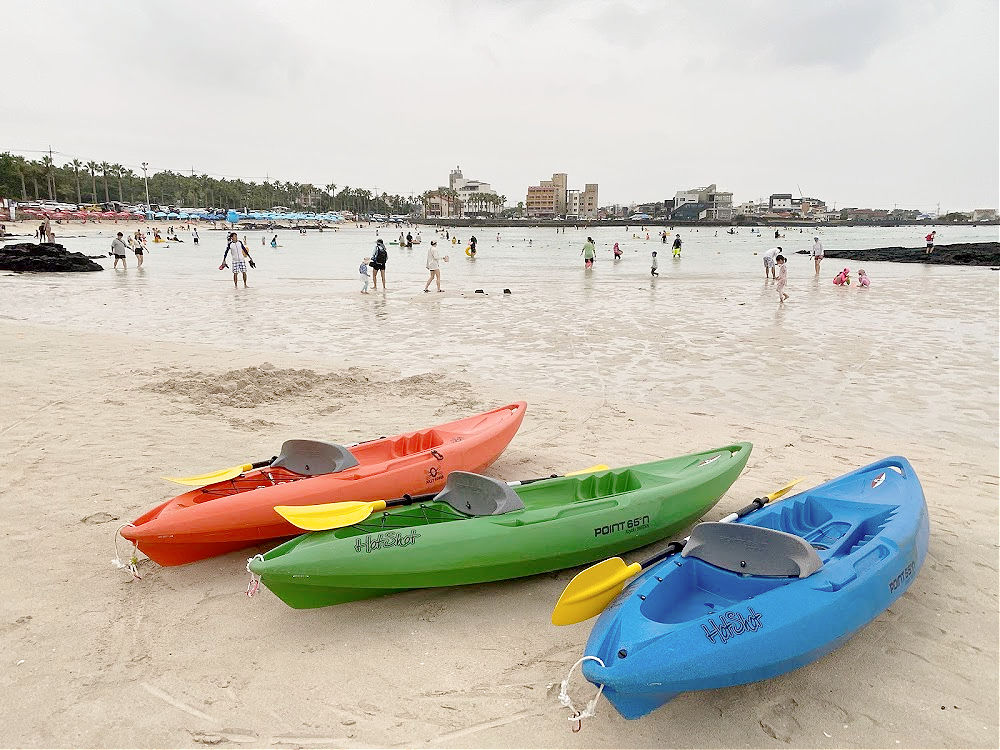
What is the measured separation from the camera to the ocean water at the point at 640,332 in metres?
8.41

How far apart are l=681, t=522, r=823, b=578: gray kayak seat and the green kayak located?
762mm

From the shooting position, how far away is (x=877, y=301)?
17.8 metres

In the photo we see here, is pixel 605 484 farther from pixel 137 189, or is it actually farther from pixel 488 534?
pixel 137 189

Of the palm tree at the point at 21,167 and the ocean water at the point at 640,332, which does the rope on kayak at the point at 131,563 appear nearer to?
the ocean water at the point at 640,332

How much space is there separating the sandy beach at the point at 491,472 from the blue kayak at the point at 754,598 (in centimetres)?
30

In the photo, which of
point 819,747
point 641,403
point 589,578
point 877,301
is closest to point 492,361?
point 641,403

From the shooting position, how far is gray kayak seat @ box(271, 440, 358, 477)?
4.90m

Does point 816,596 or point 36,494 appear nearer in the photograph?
point 816,596

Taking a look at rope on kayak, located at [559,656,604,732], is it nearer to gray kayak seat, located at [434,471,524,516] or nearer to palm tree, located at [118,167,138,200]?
gray kayak seat, located at [434,471,524,516]

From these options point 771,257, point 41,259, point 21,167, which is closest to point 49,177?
point 21,167

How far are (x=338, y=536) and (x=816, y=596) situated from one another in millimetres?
2615

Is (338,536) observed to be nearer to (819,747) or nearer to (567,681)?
(567,681)

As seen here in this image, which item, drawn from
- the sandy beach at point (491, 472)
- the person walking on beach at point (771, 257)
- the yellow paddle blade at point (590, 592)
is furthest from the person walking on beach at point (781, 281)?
the yellow paddle blade at point (590, 592)

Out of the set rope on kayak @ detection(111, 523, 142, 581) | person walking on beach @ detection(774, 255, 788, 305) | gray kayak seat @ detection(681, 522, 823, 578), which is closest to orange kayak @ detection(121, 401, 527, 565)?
rope on kayak @ detection(111, 523, 142, 581)
